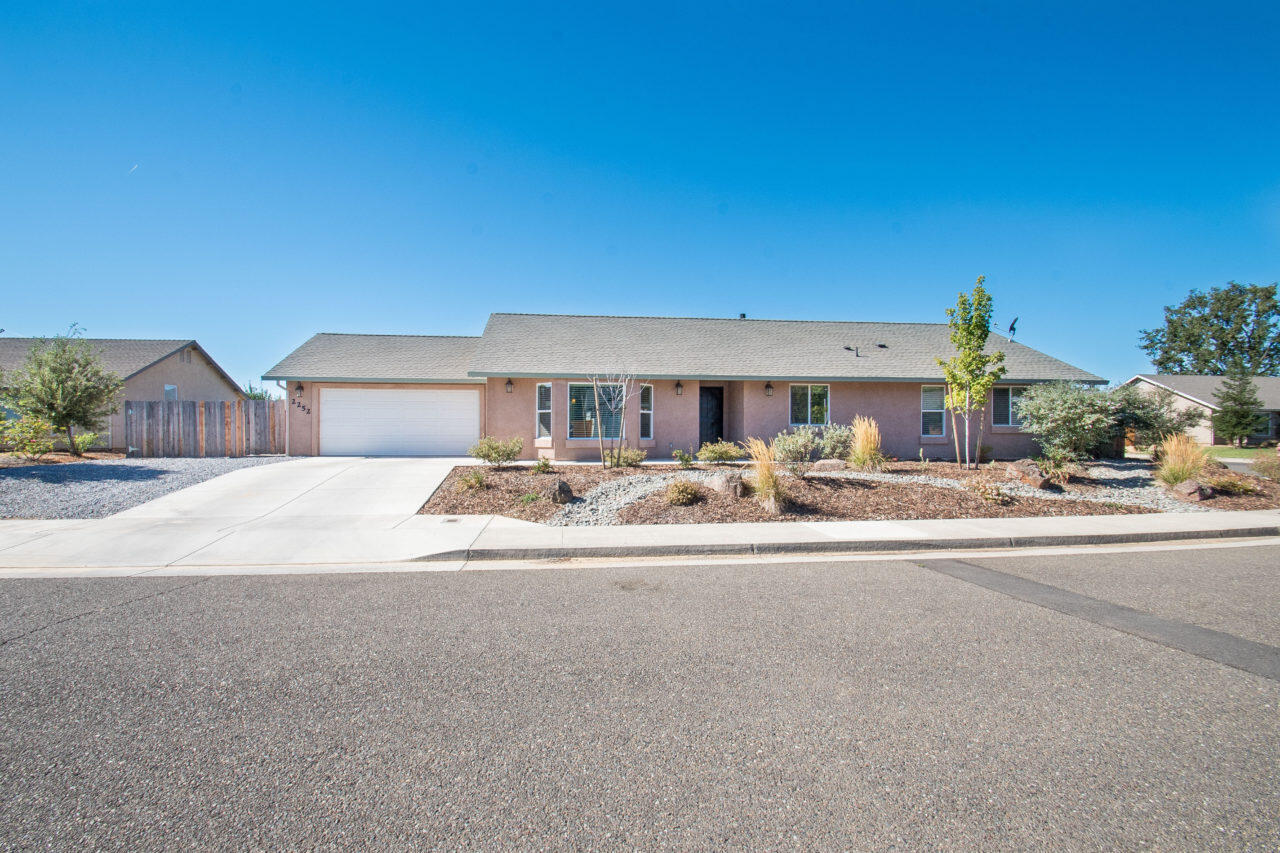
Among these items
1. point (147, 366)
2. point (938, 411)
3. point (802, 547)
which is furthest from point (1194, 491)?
point (147, 366)

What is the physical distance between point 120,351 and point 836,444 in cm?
2646

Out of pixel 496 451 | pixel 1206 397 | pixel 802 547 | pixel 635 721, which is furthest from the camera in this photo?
pixel 1206 397

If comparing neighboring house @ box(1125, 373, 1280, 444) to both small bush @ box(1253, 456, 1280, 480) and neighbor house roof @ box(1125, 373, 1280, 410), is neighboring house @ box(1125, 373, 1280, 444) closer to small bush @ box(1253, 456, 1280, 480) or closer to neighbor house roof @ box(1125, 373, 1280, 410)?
neighbor house roof @ box(1125, 373, 1280, 410)

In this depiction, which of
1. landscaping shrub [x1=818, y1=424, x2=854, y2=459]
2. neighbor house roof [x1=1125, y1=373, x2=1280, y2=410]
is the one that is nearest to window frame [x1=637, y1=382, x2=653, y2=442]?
landscaping shrub [x1=818, y1=424, x2=854, y2=459]

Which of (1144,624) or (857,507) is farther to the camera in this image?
(857,507)

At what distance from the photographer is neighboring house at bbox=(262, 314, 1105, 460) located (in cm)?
1667

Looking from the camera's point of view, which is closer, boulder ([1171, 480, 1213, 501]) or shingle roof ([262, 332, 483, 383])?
boulder ([1171, 480, 1213, 501])

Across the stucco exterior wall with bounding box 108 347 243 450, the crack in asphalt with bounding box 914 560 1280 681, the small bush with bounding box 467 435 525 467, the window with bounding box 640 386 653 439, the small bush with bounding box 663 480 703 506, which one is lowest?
the crack in asphalt with bounding box 914 560 1280 681

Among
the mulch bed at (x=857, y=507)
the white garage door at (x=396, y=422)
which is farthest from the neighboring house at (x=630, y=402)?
the mulch bed at (x=857, y=507)

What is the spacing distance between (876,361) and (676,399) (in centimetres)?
673

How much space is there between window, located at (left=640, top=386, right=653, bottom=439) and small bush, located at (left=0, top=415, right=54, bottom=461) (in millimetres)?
15077

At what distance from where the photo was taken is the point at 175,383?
23.4 metres

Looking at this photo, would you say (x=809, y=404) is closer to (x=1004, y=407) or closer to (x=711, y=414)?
(x=711, y=414)

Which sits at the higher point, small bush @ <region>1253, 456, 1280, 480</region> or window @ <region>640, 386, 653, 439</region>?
window @ <region>640, 386, 653, 439</region>
